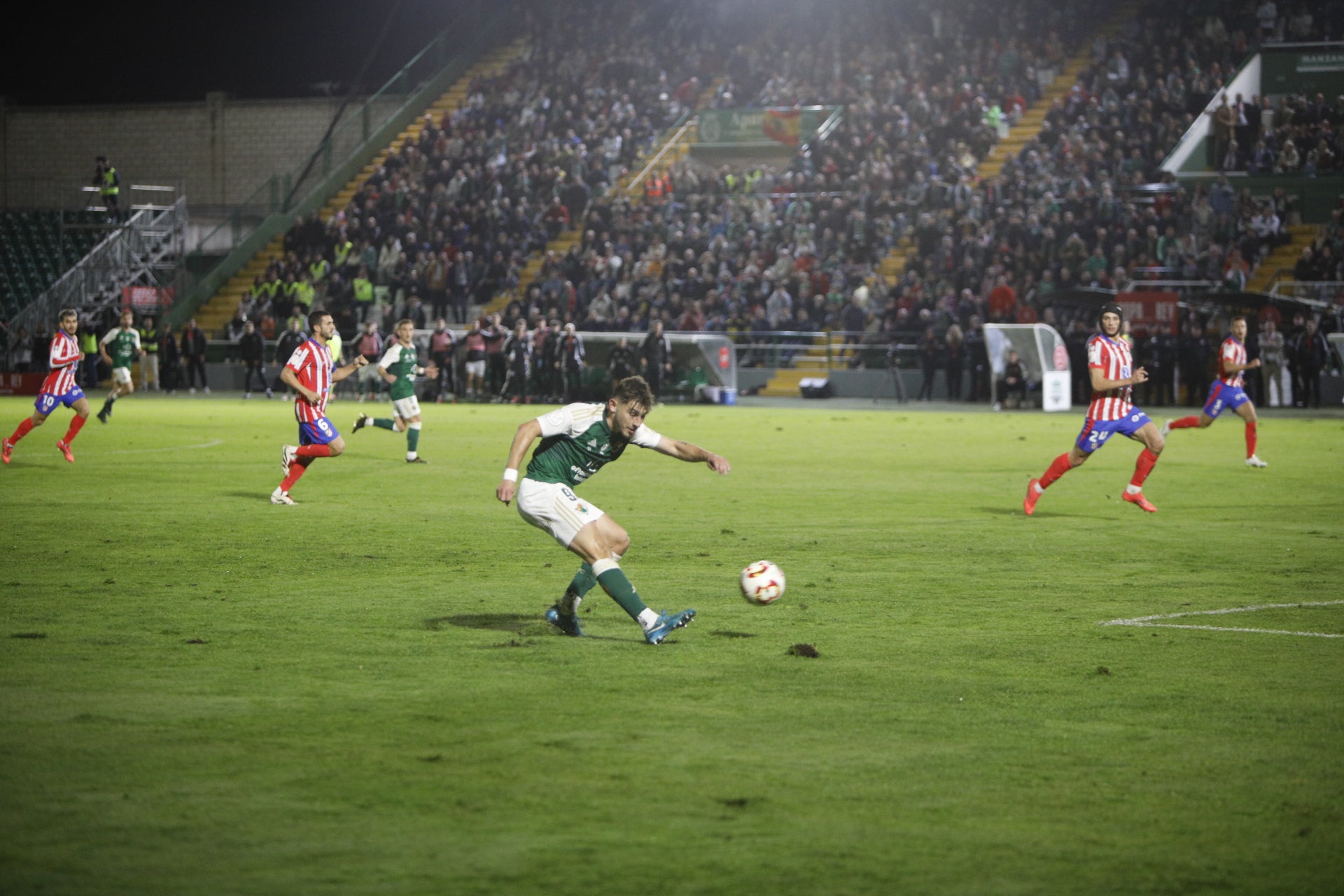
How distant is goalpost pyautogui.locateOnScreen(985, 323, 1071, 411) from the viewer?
35.5 metres

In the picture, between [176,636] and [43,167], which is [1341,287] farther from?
[43,167]

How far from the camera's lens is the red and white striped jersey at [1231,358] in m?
20.6

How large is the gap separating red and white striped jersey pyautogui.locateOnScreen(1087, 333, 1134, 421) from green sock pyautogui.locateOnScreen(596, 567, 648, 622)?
7866 mm

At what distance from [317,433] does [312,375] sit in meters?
0.65

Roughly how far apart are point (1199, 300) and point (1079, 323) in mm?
2811

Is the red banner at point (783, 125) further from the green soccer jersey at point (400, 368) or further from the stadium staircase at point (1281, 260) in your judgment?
the green soccer jersey at point (400, 368)

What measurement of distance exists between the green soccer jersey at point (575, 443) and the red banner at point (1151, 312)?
1115 inches

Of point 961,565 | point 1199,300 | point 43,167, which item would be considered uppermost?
point 43,167

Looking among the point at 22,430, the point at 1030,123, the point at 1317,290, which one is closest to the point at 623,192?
the point at 1030,123

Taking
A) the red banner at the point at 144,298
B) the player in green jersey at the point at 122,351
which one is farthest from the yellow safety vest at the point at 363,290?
the player in green jersey at the point at 122,351

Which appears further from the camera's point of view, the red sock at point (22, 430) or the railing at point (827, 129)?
the railing at point (827, 129)

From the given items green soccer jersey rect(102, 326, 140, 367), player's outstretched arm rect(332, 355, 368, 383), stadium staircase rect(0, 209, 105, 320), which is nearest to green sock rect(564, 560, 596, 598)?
player's outstretched arm rect(332, 355, 368, 383)

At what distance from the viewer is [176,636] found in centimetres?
866

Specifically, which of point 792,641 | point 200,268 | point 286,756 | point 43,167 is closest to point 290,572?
point 792,641
